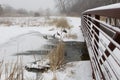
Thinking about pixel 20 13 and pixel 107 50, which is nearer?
pixel 107 50

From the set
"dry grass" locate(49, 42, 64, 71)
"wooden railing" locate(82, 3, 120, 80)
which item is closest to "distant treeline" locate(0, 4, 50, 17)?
"dry grass" locate(49, 42, 64, 71)

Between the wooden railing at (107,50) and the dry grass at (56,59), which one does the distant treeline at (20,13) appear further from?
the wooden railing at (107,50)

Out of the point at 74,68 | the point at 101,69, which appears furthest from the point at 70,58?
the point at 101,69

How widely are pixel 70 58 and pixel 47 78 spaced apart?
196 centimetres

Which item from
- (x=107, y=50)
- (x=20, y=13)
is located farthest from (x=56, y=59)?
(x=20, y=13)

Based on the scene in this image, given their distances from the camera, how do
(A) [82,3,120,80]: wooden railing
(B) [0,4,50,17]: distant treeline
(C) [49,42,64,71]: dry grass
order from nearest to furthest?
(A) [82,3,120,80]: wooden railing → (C) [49,42,64,71]: dry grass → (B) [0,4,50,17]: distant treeline

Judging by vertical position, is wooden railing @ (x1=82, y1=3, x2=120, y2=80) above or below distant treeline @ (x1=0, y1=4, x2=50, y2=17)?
above

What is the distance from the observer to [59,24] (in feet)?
42.3

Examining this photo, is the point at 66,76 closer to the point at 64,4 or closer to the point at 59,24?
the point at 59,24

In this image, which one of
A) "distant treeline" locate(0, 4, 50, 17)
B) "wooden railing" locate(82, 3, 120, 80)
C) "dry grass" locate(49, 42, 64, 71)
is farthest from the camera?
"distant treeline" locate(0, 4, 50, 17)

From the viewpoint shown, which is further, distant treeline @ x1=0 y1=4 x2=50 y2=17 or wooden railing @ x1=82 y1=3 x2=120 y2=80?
distant treeline @ x1=0 y1=4 x2=50 y2=17

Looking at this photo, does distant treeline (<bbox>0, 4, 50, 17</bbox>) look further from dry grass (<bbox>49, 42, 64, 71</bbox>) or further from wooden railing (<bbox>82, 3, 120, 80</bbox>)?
wooden railing (<bbox>82, 3, 120, 80</bbox>)

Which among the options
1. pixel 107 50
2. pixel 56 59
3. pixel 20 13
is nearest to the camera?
Answer: pixel 107 50

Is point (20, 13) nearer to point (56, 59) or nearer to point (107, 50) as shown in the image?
point (56, 59)
